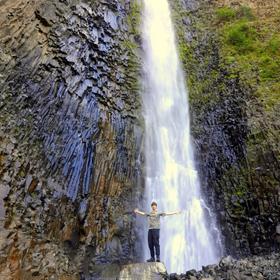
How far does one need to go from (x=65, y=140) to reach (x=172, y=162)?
397 centimetres

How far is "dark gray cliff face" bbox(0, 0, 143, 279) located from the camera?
820 centimetres

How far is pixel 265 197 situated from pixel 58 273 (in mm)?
6663

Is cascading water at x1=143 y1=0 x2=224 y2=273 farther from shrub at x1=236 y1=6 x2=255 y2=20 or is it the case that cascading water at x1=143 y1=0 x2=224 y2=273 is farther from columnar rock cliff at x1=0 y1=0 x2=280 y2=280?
shrub at x1=236 y1=6 x2=255 y2=20

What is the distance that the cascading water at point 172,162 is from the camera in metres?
10.7

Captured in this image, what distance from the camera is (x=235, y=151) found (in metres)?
12.6

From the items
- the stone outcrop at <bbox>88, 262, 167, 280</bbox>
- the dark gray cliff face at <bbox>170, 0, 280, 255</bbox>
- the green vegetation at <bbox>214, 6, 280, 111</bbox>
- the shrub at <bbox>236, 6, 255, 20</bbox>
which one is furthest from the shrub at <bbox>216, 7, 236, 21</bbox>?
the stone outcrop at <bbox>88, 262, 167, 280</bbox>

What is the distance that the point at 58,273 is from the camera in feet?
27.3

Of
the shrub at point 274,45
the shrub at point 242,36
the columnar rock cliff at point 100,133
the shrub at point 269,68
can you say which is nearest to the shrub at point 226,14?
the shrub at point 242,36

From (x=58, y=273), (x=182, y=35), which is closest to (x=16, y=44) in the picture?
(x=58, y=273)

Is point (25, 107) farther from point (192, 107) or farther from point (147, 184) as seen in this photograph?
point (192, 107)

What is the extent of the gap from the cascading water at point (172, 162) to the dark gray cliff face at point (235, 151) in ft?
1.44

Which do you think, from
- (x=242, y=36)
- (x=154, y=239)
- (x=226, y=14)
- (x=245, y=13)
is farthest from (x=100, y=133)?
(x=245, y=13)

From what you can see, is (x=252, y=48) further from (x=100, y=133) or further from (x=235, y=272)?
(x=235, y=272)

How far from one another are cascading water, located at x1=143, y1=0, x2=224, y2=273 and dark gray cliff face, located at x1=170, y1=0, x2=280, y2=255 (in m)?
0.44
